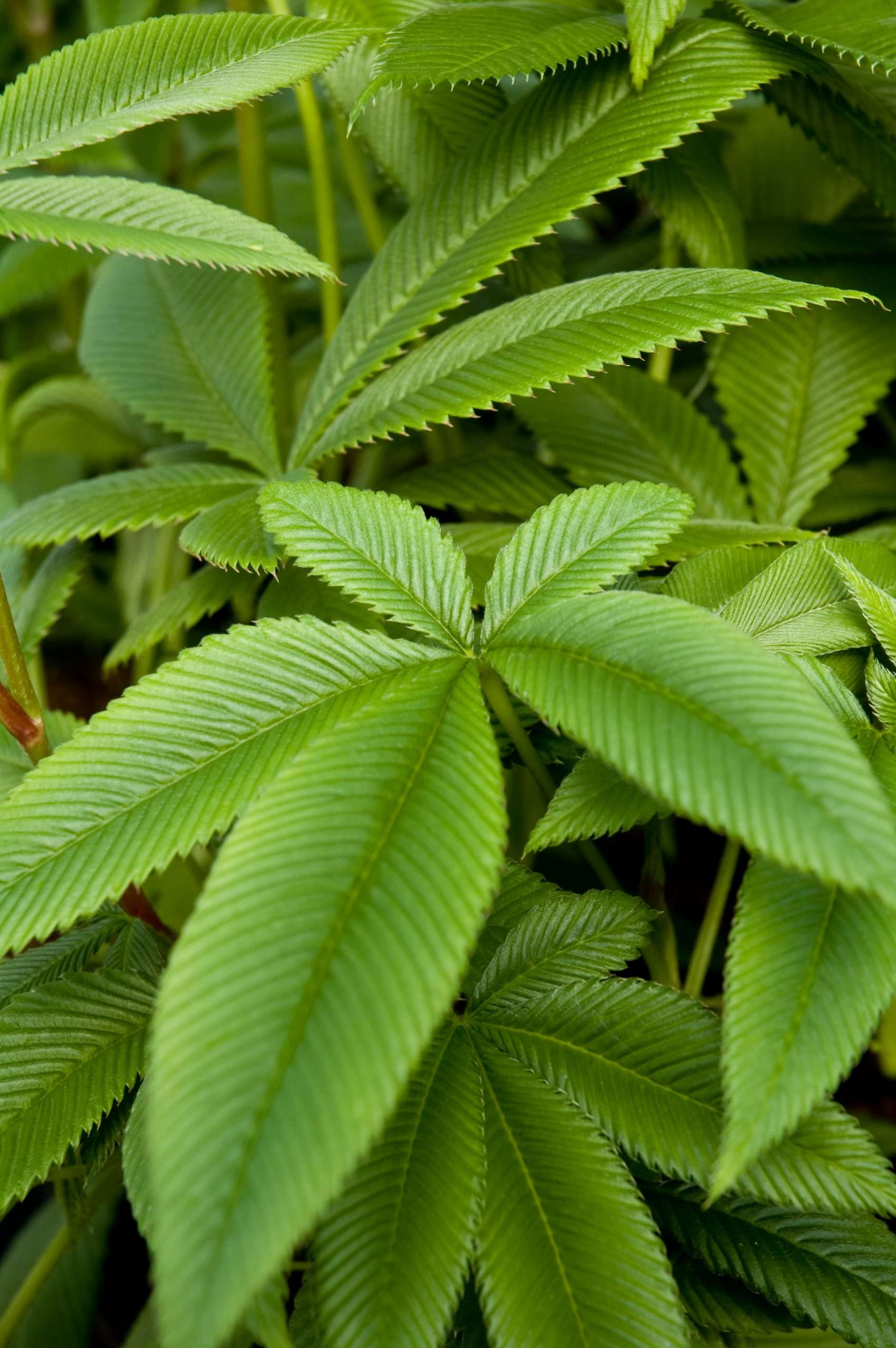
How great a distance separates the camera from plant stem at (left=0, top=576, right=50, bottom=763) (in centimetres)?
66

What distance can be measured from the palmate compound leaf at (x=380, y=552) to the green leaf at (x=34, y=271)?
0.66 meters

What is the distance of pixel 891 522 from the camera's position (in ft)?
3.24

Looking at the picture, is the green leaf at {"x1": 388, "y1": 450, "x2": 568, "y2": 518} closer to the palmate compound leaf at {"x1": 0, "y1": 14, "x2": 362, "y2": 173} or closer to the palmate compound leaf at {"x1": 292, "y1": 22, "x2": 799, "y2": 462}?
the palmate compound leaf at {"x1": 292, "y1": 22, "x2": 799, "y2": 462}

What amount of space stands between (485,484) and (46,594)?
0.39m

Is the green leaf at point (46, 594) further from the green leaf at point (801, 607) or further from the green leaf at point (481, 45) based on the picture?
the green leaf at point (801, 607)

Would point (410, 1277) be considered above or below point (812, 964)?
below

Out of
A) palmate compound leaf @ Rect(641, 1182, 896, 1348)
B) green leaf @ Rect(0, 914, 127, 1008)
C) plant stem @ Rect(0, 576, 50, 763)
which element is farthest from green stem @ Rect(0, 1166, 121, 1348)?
palmate compound leaf @ Rect(641, 1182, 896, 1348)

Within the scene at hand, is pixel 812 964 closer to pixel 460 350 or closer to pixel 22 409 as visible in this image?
pixel 460 350

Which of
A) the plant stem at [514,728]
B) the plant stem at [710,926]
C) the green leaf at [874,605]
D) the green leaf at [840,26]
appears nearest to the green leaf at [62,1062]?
the plant stem at [514,728]

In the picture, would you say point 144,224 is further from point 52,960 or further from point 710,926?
point 710,926

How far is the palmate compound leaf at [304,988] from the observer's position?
353 millimetres

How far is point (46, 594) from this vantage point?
0.91m

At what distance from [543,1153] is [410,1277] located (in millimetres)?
89

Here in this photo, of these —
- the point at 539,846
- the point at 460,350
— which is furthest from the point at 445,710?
the point at 460,350
